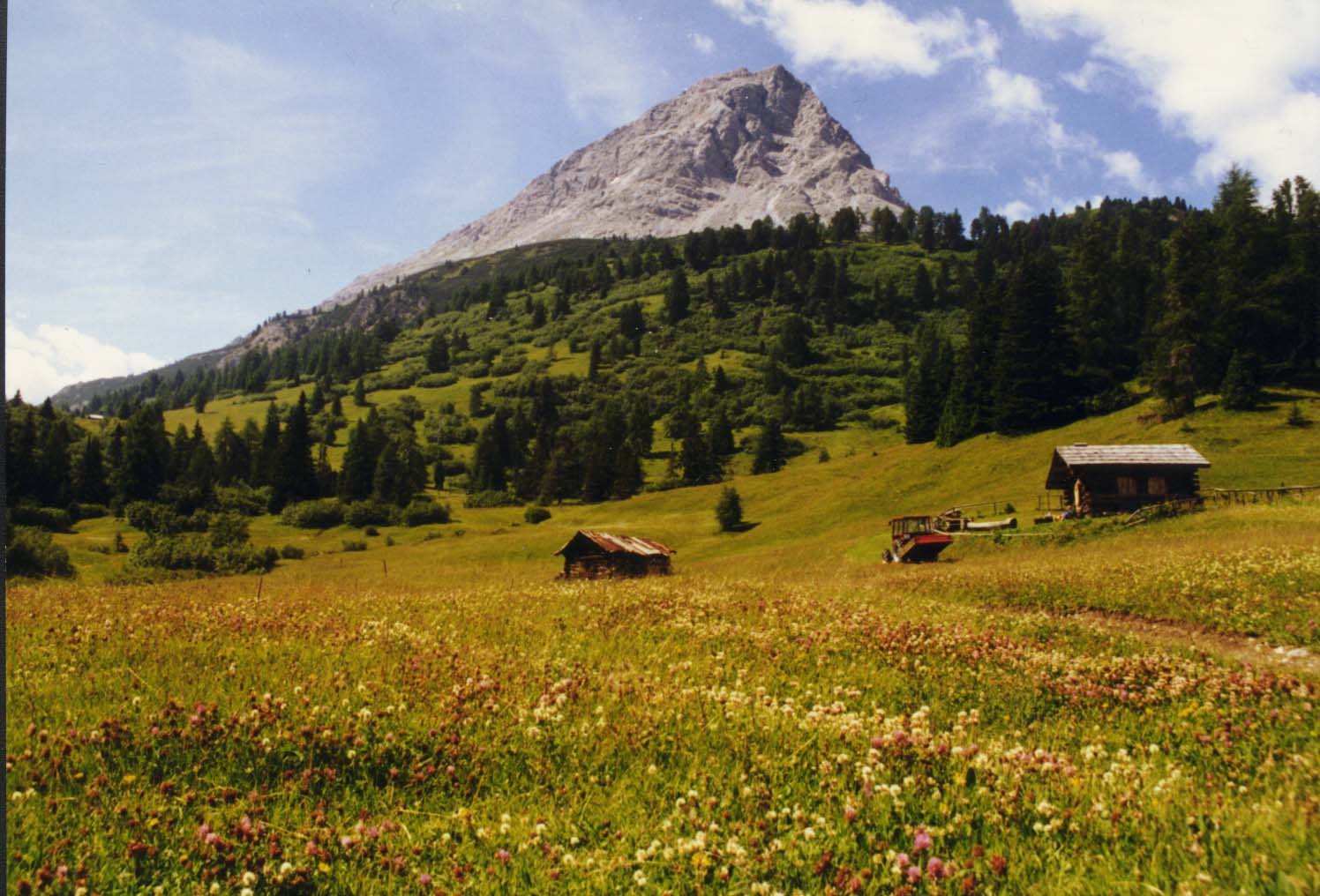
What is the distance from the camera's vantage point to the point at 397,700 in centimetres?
602

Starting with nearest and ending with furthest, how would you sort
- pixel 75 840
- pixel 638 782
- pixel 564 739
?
pixel 75 840
pixel 638 782
pixel 564 739

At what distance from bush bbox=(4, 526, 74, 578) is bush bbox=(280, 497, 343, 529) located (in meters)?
50.5

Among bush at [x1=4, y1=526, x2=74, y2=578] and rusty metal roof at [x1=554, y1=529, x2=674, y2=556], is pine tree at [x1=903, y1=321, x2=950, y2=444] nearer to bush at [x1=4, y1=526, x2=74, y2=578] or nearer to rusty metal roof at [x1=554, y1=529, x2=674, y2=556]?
rusty metal roof at [x1=554, y1=529, x2=674, y2=556]

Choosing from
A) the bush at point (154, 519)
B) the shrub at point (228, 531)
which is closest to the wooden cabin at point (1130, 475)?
the shrub at point (228, 531)

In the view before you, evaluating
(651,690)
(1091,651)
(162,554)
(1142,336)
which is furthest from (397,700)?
(1142,336)

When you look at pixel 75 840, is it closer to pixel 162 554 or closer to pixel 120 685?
pixel 120 685

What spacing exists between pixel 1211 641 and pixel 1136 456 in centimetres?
4160

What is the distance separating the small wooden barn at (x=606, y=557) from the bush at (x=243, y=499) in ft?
287

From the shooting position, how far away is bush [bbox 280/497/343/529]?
103750 mm

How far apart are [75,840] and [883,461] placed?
83.4m

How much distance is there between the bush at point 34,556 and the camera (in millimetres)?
40562

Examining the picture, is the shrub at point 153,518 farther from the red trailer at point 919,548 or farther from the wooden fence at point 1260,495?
the wooden fence at point 1260,495

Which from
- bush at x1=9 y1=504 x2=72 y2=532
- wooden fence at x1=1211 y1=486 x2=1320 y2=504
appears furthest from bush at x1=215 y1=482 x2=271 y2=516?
wooden fence at x1=1211 y1=486 x2=1320 y2=504

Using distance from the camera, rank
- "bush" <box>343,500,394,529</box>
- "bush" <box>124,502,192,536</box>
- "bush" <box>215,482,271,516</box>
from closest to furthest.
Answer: "bush" <box>124,502,192,536</box>, "bush" <box>343,500,394,529</box>, "bush" <box>215,482,271,516</box>
